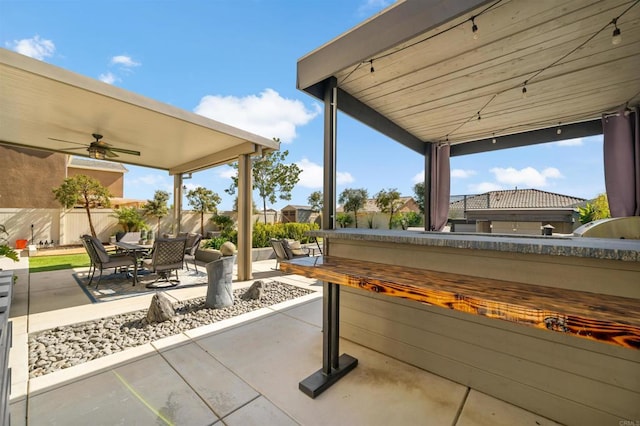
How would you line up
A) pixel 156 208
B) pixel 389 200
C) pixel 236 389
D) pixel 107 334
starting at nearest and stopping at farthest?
pixel 236 389 < pixel 107 334 < pixel 156 208 < pixel 389 200

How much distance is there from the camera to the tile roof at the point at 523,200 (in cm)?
844

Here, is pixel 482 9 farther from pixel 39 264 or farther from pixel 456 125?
pixel 39 264

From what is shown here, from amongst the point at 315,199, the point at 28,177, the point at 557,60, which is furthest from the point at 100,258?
the point at 315,199

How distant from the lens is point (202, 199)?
1381cm

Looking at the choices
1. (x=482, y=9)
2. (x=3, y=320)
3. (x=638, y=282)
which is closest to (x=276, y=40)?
(x=482, y=9)

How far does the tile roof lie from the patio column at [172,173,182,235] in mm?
9023

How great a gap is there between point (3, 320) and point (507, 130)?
18.6 ft

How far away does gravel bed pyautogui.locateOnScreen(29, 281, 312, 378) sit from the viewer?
2.30 m

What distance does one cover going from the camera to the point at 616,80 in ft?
8.26

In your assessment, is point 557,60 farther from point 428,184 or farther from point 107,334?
point 107,334

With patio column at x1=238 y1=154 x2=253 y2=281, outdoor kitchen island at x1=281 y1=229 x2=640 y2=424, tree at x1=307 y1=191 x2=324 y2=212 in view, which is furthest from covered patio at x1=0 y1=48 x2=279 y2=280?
tree at x1=307 y1=191 x2=324 y2=212

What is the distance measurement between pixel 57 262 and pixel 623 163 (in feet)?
36.9

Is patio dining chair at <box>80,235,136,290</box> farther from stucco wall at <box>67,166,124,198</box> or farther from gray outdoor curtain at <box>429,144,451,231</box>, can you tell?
stucco wall at <box>67,166,124,198</box>

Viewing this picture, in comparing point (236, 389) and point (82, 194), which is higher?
point (82, 194)
